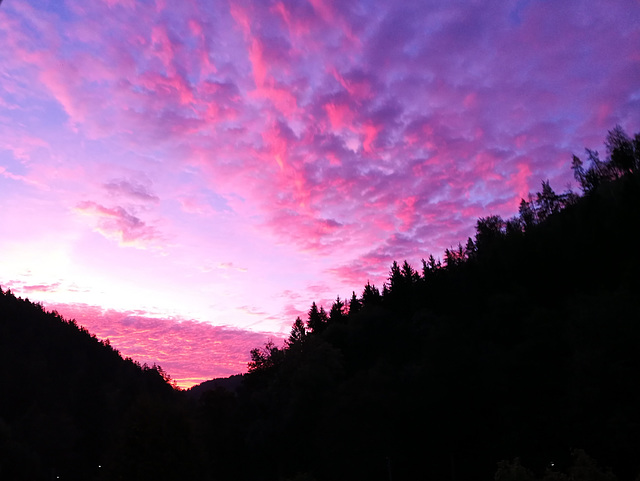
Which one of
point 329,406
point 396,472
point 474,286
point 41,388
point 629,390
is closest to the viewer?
point 629,390

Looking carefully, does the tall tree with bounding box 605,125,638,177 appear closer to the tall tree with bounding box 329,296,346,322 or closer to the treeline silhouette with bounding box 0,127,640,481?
the treeline silhouette with bounding box 0,127,640,481

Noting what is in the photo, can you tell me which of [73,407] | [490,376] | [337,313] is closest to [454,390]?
[490,376]

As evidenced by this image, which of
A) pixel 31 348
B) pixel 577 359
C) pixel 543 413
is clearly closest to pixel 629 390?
pixel 577 359

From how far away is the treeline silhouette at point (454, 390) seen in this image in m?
39.9

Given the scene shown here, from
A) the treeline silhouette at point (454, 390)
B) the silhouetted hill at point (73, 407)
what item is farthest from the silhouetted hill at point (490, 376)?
the silhouetted hill at point (73, 407)

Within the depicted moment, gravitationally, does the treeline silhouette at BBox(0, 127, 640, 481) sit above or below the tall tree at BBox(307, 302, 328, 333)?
below

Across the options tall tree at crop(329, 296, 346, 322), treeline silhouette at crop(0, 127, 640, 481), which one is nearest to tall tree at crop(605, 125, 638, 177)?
treeline silhouette at crop(0, 127, 640, 481)

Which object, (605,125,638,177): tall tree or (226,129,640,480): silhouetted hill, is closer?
(226,129,640,480): silhouetted hill

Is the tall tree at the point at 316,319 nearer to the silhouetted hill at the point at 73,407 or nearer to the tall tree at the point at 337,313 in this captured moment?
the tall tree at the point at 337,313

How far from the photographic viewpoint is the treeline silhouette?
3988 cm

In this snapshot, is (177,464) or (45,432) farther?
(45,432)

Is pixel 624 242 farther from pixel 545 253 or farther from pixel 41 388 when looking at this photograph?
pixel 41 388

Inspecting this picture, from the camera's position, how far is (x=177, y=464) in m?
43.5

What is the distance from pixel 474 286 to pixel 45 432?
283ft
